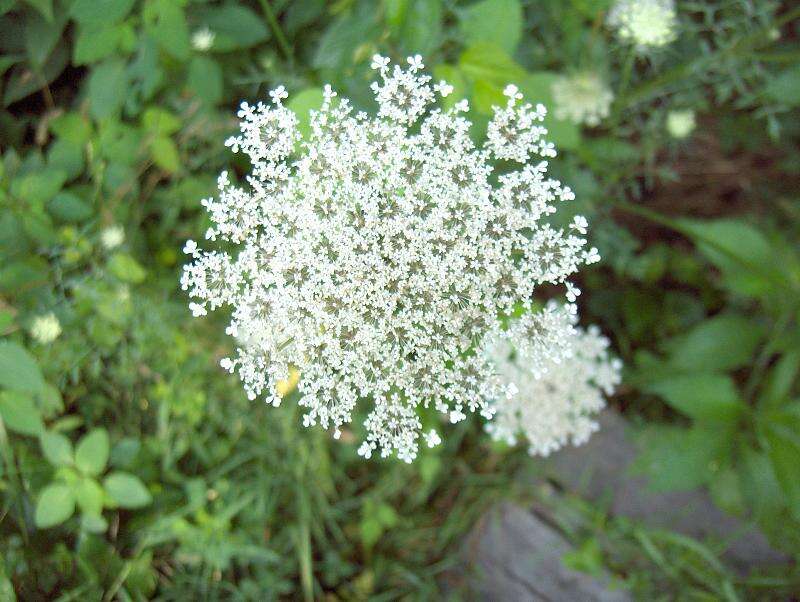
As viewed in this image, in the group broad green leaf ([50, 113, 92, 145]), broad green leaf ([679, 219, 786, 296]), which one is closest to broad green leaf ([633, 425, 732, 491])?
broad green leaf ([679, 219, 786, 296])

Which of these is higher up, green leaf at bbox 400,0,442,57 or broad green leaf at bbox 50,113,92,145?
green leaf at bbox 400,0,442,57

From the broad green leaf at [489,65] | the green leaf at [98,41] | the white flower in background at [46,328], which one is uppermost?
the green leaf at [98,41]

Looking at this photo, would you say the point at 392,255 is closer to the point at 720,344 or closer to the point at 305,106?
the point at 305,106

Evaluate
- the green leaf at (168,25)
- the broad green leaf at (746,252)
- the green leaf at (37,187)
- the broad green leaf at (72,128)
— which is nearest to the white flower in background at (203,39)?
the green leaf at (168,25)

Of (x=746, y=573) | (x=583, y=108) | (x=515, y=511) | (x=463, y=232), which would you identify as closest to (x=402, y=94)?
(x=463, y=232)

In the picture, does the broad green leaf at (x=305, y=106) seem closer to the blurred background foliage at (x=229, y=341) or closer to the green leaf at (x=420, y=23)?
the blurred background foliage at (x=229, y=341)

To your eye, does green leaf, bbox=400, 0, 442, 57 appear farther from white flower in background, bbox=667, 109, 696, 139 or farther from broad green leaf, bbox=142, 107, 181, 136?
white flower in background, bbox=667, 109, 696, 139

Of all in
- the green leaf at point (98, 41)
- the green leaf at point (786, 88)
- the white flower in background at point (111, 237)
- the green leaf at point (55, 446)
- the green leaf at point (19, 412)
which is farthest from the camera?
the green leaf at point (786, 88)
